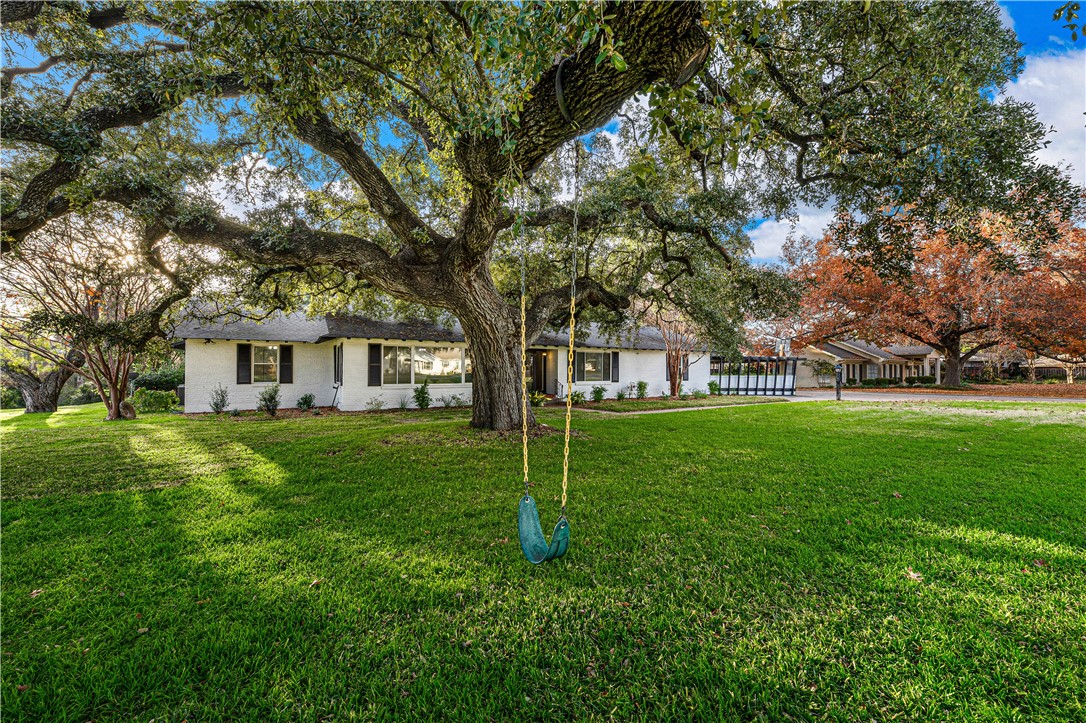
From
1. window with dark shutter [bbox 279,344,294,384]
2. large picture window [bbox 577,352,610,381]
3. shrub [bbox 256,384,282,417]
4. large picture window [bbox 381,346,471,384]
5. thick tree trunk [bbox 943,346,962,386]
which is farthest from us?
thick tree trunk [bbox 943,346,962,386]

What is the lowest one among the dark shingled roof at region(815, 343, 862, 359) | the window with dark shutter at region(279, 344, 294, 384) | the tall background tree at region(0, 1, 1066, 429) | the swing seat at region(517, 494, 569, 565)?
the swing seat at region(517, 494, 569, 565)

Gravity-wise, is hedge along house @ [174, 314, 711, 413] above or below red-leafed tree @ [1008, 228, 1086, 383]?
below

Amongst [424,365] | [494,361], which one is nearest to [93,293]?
[424,365]

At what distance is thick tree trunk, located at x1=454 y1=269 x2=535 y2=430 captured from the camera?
346 inches

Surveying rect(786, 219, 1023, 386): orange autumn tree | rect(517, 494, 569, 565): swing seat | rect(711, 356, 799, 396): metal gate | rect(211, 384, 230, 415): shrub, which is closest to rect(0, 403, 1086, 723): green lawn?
rect(517, 494, 569, 565): swing seat

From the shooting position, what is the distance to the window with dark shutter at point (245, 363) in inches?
550

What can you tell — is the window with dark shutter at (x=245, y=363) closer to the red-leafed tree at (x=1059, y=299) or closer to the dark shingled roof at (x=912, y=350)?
the red-leafed tree at (x=1059, y=299)

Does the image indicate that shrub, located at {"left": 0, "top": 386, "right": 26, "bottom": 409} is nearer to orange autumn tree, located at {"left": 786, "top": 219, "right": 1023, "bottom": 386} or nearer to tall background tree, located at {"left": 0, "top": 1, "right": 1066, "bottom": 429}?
tall background tree, located at {"left": 0, "top": 1, "right": 1066, "bottom": 429}

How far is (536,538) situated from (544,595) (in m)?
0.37

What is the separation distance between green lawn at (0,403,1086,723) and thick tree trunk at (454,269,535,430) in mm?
3287

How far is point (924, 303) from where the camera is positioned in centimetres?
2131

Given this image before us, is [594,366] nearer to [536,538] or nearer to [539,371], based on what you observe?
[539,371]

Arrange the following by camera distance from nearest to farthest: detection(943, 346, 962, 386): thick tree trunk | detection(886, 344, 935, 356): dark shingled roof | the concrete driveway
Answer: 1. the concrete driveway
2. detection(943, 346, 962, 386): thick tree trunk
3. detection(886, 344, 935, 356): dark shingled roof

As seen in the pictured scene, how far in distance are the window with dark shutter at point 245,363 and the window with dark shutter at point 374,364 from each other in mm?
3967
